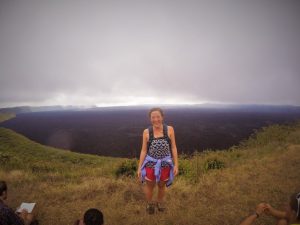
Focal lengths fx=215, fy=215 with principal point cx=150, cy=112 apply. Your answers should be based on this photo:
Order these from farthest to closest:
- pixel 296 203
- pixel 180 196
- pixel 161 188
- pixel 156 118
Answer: pixel 180 196 < pixel 161 188 < pixel 156 118 < pixel 296 203

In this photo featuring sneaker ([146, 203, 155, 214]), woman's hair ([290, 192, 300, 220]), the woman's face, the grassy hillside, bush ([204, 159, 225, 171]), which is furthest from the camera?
bush ([204, 159, 225, 171])

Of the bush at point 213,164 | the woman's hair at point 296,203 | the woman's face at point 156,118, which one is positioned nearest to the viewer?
the woman's hair at point 296,203

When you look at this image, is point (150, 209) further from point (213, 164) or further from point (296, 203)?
point (213, 164)

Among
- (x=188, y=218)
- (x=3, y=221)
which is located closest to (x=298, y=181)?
(x=188, y=218)

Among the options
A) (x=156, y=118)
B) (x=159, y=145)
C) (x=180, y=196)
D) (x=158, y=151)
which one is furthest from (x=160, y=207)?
(x=156, y=118)

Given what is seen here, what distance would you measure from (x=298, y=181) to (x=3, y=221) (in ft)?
25.7

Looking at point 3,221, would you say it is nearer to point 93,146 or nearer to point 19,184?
point 19,184

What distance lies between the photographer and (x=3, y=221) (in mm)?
3055

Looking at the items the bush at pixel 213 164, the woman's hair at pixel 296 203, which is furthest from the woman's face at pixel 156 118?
the bush at pixel 213 164

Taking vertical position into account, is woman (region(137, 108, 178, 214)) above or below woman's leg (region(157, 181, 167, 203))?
above

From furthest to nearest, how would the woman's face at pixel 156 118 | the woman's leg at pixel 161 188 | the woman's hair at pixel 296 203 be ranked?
the woman's leg at pixel 161 188, the woman's face at pixel 156 118, the woman's hair at pixel 296 203

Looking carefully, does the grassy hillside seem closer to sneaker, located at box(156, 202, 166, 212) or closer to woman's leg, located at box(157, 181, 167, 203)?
sneaker, located at box(156, 202, 166, 212)

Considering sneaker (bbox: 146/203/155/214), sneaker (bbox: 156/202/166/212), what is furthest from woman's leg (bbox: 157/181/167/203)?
sneaker (bbox: 146/203/155/214)

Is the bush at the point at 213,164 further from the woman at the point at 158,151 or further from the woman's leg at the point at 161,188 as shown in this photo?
the woman at the point at 158,151
